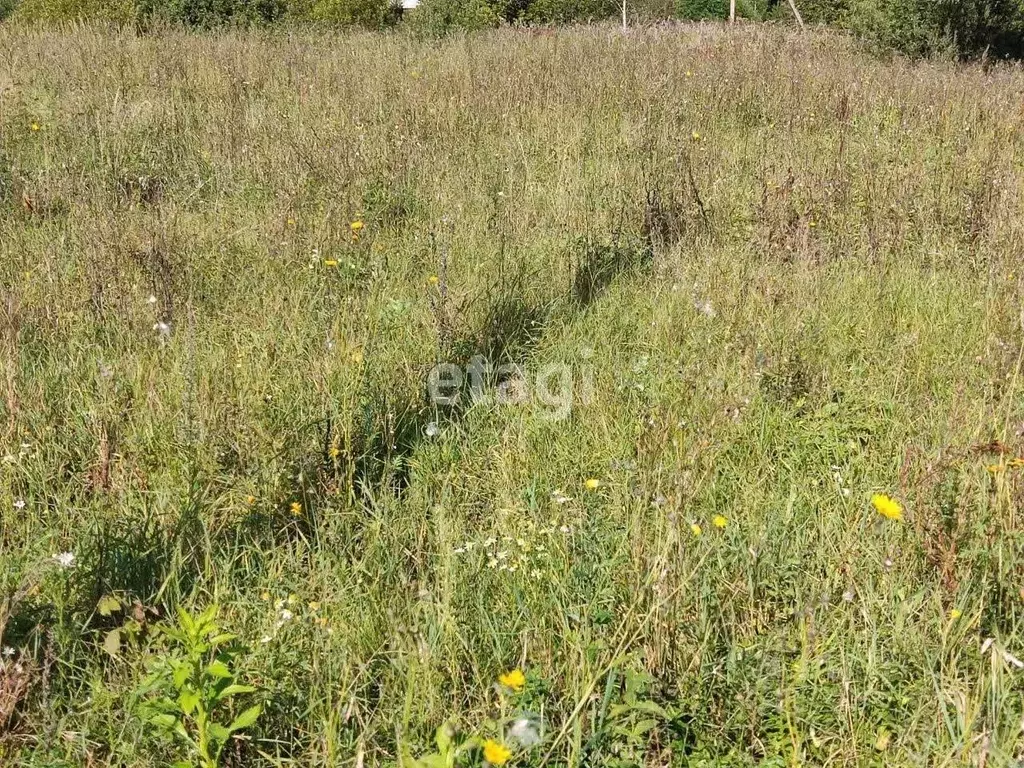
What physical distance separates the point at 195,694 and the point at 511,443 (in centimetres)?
140

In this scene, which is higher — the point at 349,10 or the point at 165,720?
the point at 349,10

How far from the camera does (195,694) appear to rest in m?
1.39

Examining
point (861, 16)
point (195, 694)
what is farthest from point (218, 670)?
point (861, 16)

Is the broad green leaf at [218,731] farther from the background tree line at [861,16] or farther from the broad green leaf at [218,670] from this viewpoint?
the background tree line at [861,16]

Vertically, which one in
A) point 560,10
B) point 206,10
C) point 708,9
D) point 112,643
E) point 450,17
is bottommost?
point 112,643

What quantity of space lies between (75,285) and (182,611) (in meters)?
2.58

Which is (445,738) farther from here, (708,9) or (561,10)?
(708,9)

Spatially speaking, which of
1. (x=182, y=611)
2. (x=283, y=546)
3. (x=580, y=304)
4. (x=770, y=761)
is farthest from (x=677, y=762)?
(x=580, y=304)

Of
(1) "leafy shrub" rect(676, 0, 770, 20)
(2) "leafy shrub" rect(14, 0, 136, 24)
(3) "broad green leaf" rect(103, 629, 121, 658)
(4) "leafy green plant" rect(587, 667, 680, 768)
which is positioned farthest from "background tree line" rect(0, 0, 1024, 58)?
(1) "leafy shrub" rect(676, 0, 770, 20)

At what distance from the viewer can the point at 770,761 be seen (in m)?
1.54

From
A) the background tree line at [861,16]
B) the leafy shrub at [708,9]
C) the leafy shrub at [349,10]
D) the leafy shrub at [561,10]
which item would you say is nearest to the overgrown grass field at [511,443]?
the background tree line at [861,16]

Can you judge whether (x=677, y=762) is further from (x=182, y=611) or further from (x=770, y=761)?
(x=182, y=611)

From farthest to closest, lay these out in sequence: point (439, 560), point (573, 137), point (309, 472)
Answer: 1. point (573, 137)
2. point (309, 472)
3. point (439, 560)

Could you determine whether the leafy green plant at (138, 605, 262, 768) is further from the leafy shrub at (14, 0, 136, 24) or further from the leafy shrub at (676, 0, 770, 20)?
the leafy shrub at (676, 0, 770, 20)
